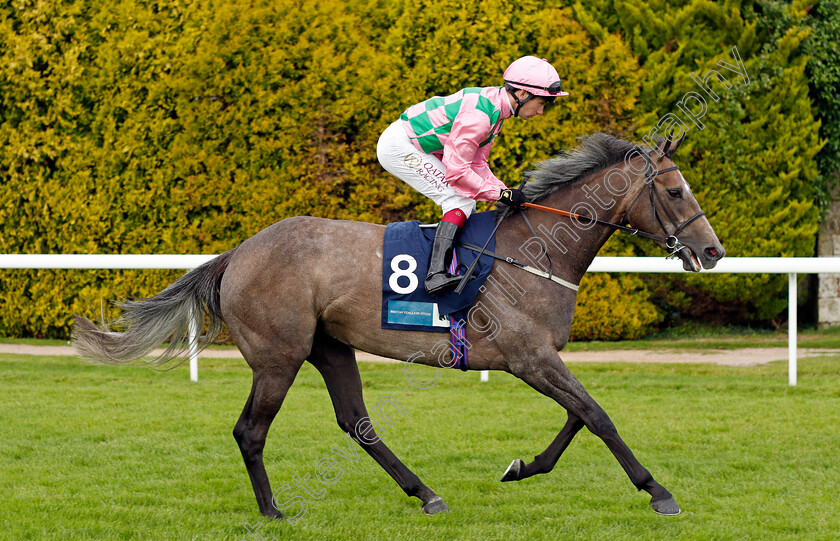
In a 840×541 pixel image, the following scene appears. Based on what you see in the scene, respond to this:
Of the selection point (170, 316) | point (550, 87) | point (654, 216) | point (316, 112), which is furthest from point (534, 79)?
point (316, 112)

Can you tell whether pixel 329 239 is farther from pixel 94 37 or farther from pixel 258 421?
pixel 94 37

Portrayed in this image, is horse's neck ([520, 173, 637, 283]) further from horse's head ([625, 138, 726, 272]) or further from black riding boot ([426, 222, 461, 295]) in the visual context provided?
black riding boot ([426, 222, 461, 295])

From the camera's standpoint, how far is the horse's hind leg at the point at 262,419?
3.87 meters

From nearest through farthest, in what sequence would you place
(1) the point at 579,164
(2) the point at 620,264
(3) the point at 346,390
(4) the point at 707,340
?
(1) the point at 579,164
(3) the point at 346,390
(2) the point at 620,264
(4) the point at 707,340

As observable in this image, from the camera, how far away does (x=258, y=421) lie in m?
3.90

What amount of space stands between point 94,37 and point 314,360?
18.4ft

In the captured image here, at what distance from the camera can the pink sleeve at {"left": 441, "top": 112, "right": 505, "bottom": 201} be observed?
12.1 ft

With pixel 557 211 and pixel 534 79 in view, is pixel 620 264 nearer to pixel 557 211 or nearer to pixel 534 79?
pixel 557 211

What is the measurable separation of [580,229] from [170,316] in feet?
6.47

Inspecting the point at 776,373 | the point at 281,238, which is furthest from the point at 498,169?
the point at 281,238

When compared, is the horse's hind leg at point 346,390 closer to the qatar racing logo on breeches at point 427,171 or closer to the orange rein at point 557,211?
the qatar racing logo on breeches at point 427,171

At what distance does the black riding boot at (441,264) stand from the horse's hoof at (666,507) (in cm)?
122

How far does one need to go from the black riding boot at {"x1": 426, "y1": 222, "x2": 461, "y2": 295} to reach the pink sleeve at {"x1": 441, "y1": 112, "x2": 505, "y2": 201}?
0.19 metres

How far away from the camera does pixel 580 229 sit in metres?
3.86
